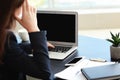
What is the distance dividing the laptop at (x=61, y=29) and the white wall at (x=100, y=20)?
182 cm

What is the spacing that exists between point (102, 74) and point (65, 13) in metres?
0.64

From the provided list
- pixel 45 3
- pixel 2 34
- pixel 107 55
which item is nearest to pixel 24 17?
pixel 2 34

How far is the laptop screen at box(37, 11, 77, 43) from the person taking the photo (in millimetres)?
1774

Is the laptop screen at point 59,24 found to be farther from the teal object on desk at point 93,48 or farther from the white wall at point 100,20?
the white wall at point 100,20

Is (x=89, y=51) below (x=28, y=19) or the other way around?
below

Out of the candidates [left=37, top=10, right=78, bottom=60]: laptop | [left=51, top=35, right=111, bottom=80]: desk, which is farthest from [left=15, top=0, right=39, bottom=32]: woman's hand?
[left=37, top=10, right=78, bottom=60]: laptop

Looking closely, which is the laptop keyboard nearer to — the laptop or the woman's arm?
the laptop

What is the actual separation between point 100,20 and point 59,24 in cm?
192

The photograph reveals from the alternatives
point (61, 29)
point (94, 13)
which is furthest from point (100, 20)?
point (61, 29)

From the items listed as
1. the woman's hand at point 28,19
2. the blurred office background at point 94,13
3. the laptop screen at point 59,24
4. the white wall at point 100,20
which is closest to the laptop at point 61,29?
the laptop screen at point 59,24

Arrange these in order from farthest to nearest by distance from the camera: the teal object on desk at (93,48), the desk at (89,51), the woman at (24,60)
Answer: the teal object on desk at (93,48), the desk at (89,51), the woman at (24,60)

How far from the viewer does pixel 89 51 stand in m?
1.83

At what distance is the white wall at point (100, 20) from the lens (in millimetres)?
→ 3609

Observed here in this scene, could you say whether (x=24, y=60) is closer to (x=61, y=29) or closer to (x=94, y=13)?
(x=61, y=29)
